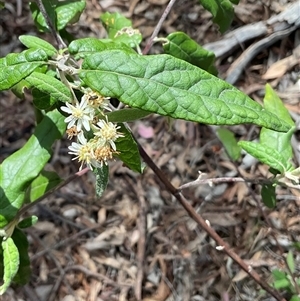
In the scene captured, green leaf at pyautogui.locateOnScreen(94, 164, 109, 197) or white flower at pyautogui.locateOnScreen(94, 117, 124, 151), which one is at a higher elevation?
white flower at pyautogui.locateOnScreen(94, 117, 124, 151)

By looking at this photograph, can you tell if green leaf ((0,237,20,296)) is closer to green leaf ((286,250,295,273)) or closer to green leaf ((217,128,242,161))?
green leaf ((217,128,242,161))

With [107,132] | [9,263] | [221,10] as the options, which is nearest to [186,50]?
[221,10]

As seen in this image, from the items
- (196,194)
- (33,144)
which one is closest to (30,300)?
(196,194)

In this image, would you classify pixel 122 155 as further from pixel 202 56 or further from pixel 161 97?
pixel 202 56

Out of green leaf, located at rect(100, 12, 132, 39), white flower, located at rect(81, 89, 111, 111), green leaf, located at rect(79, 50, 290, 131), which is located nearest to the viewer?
green leaf, located at rect(79, 50, 290, 131)

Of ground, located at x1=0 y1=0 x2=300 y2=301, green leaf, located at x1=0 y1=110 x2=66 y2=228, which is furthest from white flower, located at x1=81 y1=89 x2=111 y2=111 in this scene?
ground, located at x1=0 y1=0 x2=300 y2=301

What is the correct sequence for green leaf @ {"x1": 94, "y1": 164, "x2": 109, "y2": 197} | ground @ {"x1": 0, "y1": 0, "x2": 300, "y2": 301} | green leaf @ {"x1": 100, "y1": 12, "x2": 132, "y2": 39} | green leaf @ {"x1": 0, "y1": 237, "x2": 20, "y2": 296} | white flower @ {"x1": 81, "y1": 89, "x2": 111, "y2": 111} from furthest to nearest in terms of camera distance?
ground @ {"x1": 0, "y1": 0, "x2": 300, "y2": 301} < green leaf @ {"x1": 100, "y1": 12, "x2": 132, "y2": 39} < green leaf @ {"x1": 0, "y1": 237, "x2": 20, "y2": 296} < green leaf @ {"x1": 94, "y1": 164, "x2": 109, "y2": 197} < white flower @ {"x1": 81, "y1": 89, "x2": 111, "y2": 111}

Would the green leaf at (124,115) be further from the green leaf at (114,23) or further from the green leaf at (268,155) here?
the green leaf at (114,23)

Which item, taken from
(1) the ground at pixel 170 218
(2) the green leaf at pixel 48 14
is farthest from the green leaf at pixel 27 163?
(1) the ground at pixel 170 218

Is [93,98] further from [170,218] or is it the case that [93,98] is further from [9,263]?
[170,218]
